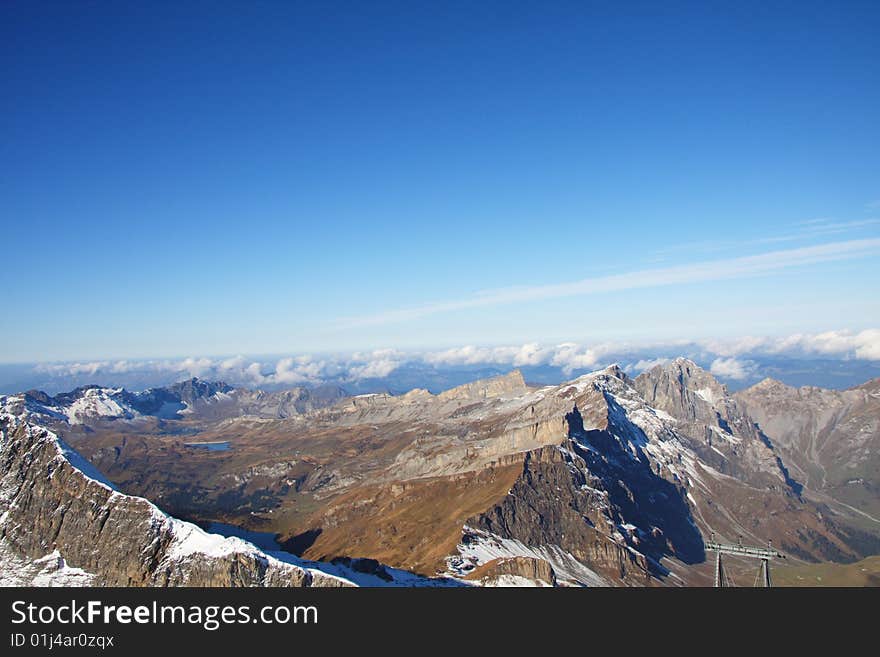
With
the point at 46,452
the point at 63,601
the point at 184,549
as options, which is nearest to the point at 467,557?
the point at 184,549

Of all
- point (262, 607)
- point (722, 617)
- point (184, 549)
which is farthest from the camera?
point (184, 549)

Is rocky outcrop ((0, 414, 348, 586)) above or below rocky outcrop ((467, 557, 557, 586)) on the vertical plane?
above

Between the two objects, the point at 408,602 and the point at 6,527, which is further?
the point at 6,527

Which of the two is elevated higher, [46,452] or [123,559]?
[46,452]

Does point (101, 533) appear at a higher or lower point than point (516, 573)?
higher

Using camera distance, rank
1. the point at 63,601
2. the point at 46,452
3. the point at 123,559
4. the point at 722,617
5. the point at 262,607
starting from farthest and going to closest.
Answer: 1. the point at 46,452
2. the point at 123,559
3. the point at 63,601
4. the point at 262,607
5. the point at 722,617

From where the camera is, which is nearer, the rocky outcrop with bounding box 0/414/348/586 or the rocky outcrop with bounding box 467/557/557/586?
the rocky outcrop with bounding box 0/414/348/586

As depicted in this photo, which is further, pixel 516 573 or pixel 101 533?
pixel 516 573

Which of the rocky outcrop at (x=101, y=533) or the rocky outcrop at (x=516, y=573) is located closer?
the rocky outcrop at (x=101, y=533)

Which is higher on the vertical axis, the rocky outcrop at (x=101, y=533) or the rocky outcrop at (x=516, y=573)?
the rocky outcrop at (x=101, y=533)

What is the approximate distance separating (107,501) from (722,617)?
153039 mm

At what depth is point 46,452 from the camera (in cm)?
16262

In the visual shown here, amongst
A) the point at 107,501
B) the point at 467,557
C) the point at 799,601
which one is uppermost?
the point at 799,601

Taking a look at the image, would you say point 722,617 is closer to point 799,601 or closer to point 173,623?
point 799,601
